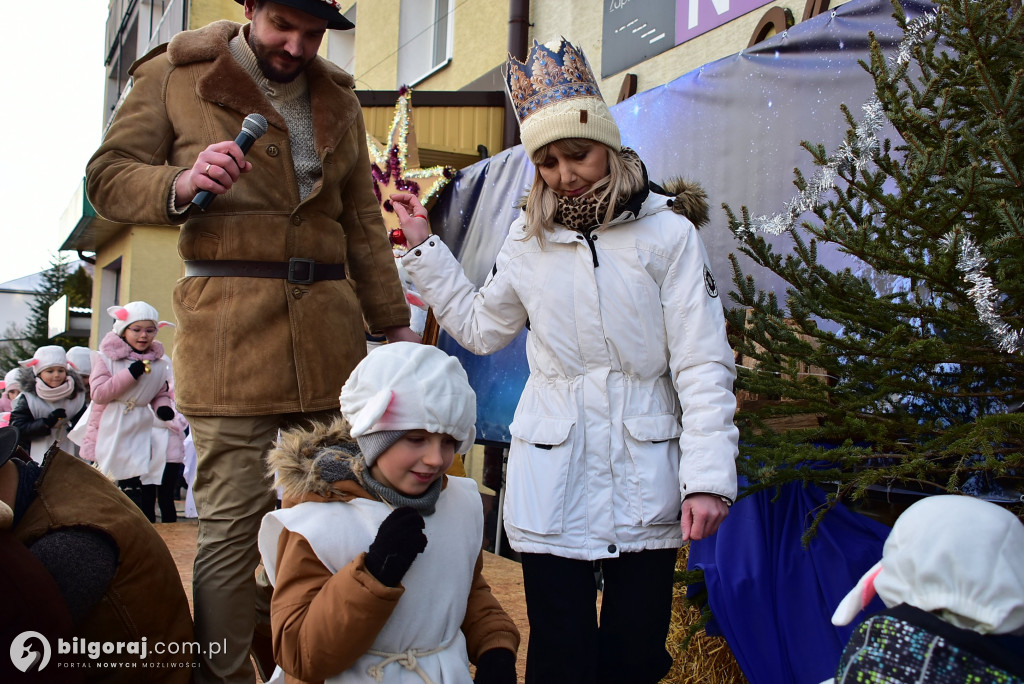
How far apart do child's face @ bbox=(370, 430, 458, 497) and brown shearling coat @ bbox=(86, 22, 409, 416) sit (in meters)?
0.63

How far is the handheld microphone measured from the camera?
2.41m

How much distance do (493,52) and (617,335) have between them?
21.1 ft

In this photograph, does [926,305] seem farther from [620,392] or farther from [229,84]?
[229,84]

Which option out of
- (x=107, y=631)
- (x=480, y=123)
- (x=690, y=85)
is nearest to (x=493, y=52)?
(x=480, y=123)

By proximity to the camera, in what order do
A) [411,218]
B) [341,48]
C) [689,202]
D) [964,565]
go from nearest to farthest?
1. [964,565]
2. [689,202]
3. [411,218]
4. [341,48]

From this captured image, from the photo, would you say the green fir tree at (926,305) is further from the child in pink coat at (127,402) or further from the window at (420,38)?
the window at (420,38)

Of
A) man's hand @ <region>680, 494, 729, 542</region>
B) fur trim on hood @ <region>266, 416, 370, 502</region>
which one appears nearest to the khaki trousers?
fur trim on hood @ <region>266, 416, 370, 502</region>

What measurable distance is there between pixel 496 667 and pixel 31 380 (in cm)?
722

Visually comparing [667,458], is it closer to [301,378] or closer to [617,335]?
[617,335]

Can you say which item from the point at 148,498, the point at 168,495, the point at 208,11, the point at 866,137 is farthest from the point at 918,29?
the point at 208,11

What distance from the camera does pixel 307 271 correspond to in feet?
8.90

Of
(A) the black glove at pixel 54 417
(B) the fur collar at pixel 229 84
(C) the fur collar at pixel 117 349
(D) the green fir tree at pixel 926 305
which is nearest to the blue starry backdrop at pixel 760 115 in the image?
(D) the green fir tree at pixel 926 305

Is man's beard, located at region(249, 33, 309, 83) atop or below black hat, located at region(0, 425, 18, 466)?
atop

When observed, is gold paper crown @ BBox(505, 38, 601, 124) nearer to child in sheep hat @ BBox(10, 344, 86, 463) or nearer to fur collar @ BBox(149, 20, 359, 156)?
fur collar @ BBox(149, 20, 359, 156)
